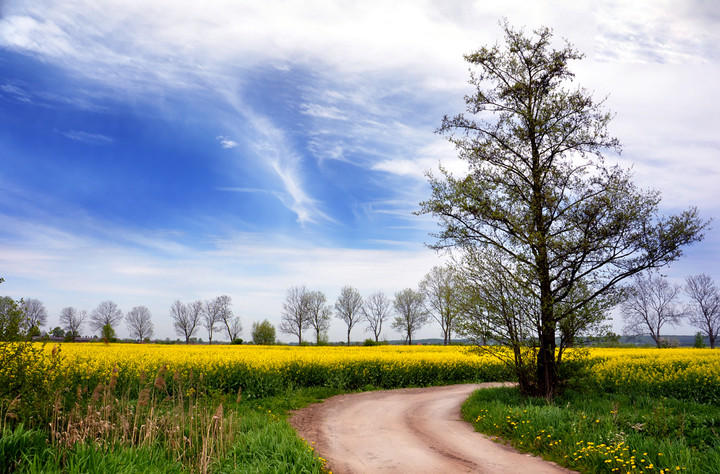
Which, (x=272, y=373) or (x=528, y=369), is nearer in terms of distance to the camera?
(x=528, y=369)

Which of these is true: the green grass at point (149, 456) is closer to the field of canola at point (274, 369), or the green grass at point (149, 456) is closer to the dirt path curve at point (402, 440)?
the dirt path curve at point (402, 440)

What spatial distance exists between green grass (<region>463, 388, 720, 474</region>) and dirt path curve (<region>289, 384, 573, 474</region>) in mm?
476

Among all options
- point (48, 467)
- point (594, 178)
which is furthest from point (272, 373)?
point (594, 178)

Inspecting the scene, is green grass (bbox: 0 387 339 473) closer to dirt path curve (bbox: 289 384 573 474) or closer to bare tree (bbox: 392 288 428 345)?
dirt path curve (bbox: 289 384 573 474)

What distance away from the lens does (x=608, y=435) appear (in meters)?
8.64

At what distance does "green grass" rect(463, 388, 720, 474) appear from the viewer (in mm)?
7441

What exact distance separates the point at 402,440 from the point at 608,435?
14.7ft

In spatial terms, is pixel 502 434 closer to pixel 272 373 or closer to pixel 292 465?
pixel 292 465

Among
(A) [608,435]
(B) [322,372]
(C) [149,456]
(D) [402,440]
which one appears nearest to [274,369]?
(B) [322,372]

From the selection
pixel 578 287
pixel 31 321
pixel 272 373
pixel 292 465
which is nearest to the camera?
pixel 292 465

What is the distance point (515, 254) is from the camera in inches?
571

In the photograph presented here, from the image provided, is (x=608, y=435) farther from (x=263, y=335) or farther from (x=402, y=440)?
(x=263, y=335)

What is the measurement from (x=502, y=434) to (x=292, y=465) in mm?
6001

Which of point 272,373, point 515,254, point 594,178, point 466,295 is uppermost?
point 594,178
